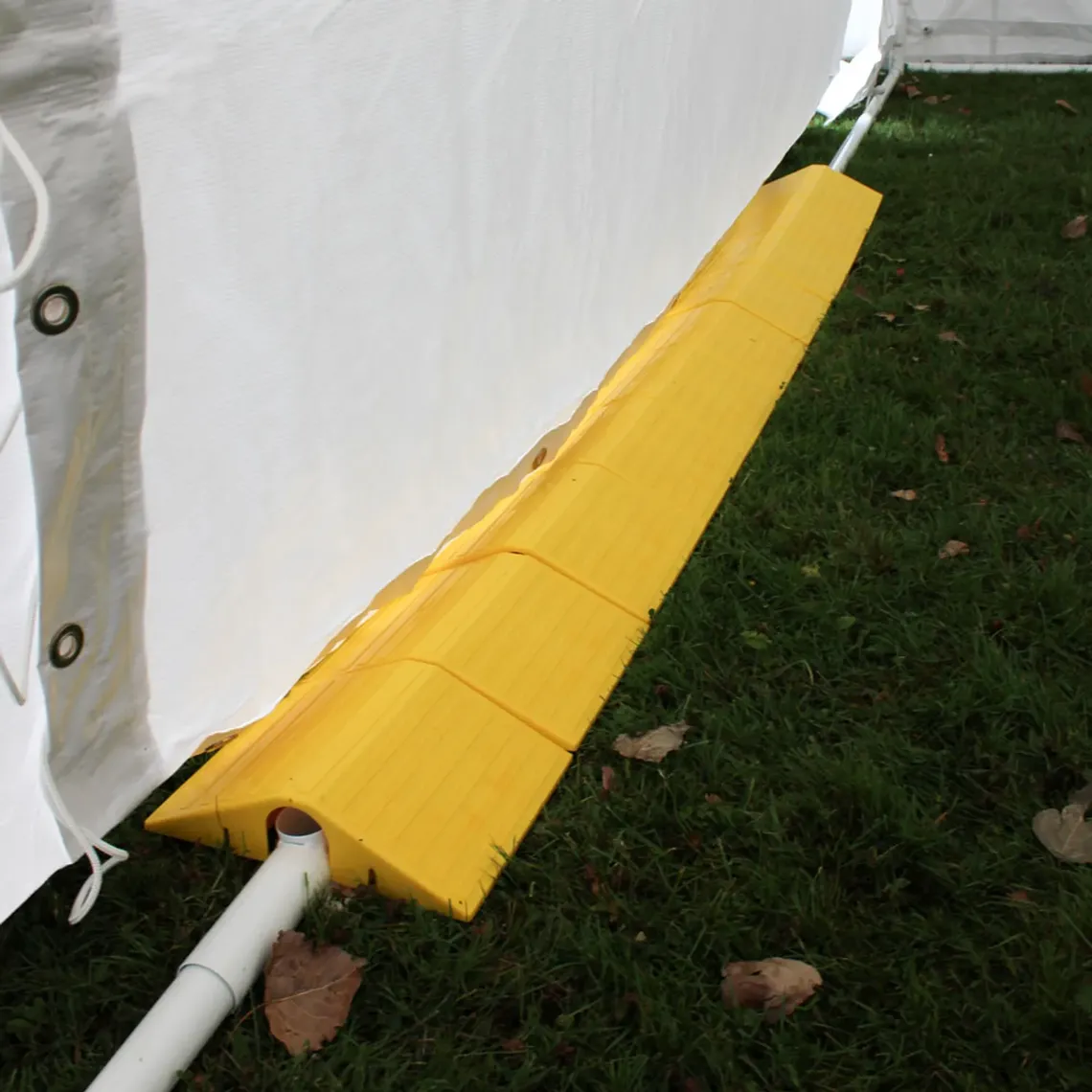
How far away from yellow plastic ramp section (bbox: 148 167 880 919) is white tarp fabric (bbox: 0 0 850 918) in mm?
207

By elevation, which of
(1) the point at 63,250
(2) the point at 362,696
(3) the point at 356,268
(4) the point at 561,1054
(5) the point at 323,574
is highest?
(1) the point at 63,250

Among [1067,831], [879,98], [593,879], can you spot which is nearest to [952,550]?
[1067,831]

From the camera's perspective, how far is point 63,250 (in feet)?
3.48

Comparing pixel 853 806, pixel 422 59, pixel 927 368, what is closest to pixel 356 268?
pixel 422 59

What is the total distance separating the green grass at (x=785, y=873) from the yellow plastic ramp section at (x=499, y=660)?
0.21 ft

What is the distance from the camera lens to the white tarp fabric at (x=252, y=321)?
3.58ft

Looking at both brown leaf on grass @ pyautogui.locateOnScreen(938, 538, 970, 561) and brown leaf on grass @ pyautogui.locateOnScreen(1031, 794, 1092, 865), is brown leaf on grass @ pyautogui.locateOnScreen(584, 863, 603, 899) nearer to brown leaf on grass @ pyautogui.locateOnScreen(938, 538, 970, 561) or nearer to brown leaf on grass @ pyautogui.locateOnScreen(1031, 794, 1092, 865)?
brown leaf on grass @ pyautogui.locateOnScreen(1031, 794, 1092, 865)

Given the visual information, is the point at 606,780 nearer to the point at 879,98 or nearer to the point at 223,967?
the point at 223,967

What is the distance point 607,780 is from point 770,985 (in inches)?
18.4

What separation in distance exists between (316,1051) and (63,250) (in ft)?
3.53

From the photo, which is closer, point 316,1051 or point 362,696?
point 316,1051

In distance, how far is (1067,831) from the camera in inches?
69.9

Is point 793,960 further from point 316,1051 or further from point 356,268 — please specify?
point 356,268

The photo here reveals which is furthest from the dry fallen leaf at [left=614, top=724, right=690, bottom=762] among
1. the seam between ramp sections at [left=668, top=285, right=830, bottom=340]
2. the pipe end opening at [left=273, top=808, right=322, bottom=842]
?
the seam between ramp sections at [left=668, top=285, right=830, bottom=340]
